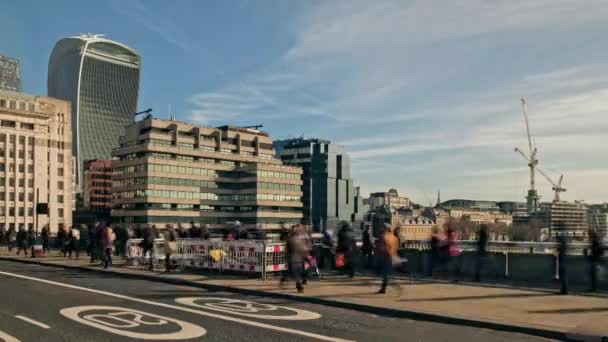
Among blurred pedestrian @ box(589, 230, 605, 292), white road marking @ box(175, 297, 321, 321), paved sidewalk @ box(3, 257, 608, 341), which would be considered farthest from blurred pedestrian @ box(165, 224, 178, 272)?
blurred pedestrian @ box(589, 230, 605, 292)

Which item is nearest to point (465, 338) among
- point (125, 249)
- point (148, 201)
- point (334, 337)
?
point (334, 337)

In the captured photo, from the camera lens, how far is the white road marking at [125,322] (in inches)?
403

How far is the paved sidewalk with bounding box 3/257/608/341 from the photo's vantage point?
37.0ft

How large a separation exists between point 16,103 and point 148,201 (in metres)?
41.9

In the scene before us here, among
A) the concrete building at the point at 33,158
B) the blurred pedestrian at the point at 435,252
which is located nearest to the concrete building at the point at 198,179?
the concrete building at the point at 33,158

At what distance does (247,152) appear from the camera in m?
165

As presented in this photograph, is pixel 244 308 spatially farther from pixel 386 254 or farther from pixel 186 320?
pixel 386 254

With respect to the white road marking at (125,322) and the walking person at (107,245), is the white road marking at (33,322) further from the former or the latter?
the walking person at (107,245)

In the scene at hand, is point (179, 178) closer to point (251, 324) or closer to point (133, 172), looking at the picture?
point (133, 172)

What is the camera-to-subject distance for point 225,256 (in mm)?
20844

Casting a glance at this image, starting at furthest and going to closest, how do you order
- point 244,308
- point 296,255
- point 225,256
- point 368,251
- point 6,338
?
point 368,251, point 225,256, point 296,255, point 244,308, point 6,338

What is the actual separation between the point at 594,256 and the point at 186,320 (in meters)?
11.2

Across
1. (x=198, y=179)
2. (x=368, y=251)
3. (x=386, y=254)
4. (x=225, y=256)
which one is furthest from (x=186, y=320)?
(x=198, y=179)

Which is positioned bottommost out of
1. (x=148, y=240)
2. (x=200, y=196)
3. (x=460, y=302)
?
(x=460, y=302)
